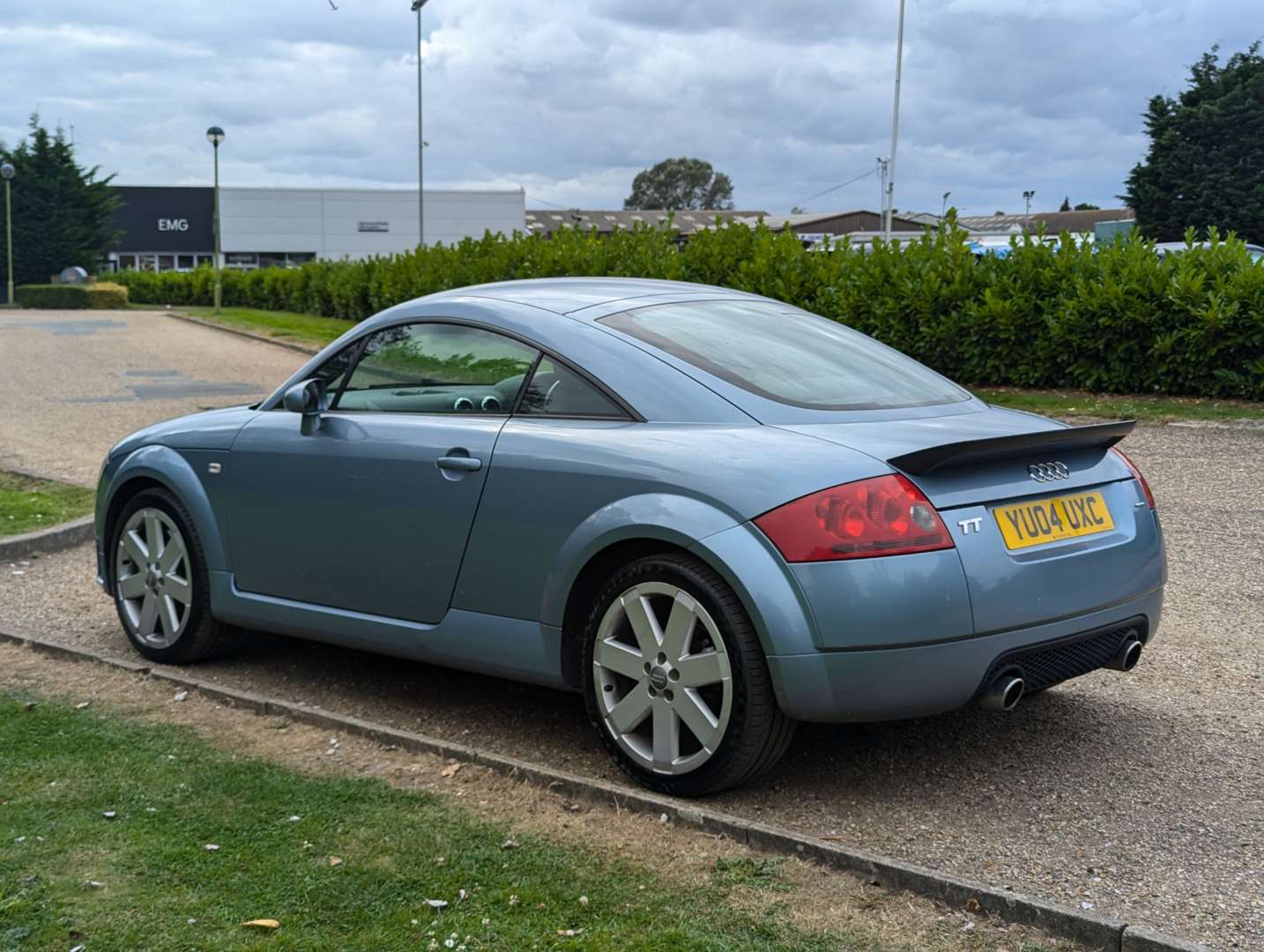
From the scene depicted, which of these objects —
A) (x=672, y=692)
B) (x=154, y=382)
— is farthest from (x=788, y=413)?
(x=154, y=382)

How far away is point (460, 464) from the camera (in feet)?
15.5

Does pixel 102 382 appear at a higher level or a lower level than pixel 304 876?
higher

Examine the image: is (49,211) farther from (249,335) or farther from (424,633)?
(424,633)

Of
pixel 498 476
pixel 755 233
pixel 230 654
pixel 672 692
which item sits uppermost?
pixel 755 233

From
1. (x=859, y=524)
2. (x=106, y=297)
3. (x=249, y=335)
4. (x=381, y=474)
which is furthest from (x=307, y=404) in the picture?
(x=106, y=297)

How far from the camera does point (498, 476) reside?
15.1 ft

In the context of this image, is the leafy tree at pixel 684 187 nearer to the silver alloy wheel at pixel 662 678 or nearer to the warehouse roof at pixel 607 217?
the warehouse roof at pixel 607 217

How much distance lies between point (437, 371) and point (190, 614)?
1.57 m

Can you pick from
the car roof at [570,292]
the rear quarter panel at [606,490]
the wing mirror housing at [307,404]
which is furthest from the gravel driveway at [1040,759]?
the car roof at [570,292]

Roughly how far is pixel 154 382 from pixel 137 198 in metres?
75.6

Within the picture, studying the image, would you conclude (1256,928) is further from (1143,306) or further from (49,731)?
(1143,306)

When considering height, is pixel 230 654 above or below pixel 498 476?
below

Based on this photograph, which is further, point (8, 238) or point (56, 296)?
point (8, 238)

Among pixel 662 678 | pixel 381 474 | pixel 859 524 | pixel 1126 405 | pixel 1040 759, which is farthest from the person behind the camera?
pixel 1126 405
